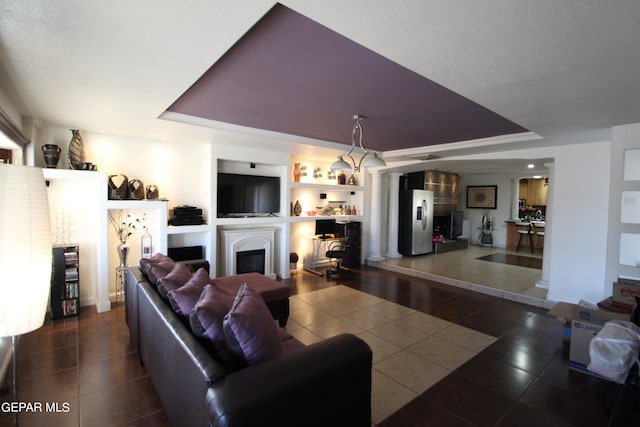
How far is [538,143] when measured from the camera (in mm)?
4086

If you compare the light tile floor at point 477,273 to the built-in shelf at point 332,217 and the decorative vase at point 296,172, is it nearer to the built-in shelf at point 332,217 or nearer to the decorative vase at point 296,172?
the built-in shelf at point 332,217

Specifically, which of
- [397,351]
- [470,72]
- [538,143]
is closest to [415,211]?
[538,143]

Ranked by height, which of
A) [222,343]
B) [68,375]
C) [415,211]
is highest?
[415,211]

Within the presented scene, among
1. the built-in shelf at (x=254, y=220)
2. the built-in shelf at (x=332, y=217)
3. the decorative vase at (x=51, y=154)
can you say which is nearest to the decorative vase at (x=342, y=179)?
the built-in shelf at (x=332, y=217)

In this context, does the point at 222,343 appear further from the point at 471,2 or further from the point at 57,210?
the point at 57,210

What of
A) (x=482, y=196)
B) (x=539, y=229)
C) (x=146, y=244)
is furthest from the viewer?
(x=482, y=196)

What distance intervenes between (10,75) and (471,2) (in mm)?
3062

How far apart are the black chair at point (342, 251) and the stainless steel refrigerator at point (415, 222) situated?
1.66m

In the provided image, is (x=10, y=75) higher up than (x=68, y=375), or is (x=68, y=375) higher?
(x=10, y=75)

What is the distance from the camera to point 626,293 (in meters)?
3.04

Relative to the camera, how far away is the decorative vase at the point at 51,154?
11.5 feet

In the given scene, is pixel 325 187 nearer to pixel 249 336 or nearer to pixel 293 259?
pixel 293 259

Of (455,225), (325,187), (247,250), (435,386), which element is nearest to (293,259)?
(247,250)

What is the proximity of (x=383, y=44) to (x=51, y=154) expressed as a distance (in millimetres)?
4020
